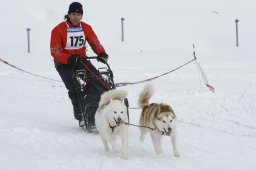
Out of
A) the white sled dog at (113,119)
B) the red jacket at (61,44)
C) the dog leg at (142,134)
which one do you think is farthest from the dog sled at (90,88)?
the white sled dog at (113,119)

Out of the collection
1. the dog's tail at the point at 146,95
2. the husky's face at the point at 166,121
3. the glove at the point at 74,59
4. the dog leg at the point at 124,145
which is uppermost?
the glove at the point at 74,59

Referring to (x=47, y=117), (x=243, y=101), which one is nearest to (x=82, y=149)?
(x=47, y=117)

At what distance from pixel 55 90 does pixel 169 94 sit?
8.01 feet

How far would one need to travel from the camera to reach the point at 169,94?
9.68 m

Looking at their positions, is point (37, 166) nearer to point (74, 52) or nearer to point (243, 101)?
point (74, 52)

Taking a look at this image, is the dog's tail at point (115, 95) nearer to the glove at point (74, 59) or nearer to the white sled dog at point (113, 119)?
the white sled dog at point (113, 119)

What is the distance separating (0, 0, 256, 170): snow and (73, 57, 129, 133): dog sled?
0.23 meters

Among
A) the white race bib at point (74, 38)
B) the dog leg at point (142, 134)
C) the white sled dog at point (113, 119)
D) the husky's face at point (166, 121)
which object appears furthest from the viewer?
the white race bib at point (74, 38)

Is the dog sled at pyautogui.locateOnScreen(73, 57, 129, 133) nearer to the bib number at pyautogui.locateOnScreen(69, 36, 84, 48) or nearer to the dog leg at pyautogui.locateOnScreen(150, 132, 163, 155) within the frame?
the bib number at pyautogui.locateOnScreen(69, 36, 84, 48)

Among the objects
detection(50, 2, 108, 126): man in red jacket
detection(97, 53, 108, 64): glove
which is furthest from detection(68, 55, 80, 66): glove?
detection(97, 53, 108, 64): glove

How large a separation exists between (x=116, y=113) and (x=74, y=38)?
168cm

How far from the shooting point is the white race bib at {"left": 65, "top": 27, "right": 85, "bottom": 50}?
6.47 metres

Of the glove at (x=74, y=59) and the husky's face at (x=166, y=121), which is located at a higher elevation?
the glove at (x=74, y=59)

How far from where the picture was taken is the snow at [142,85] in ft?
17.4
